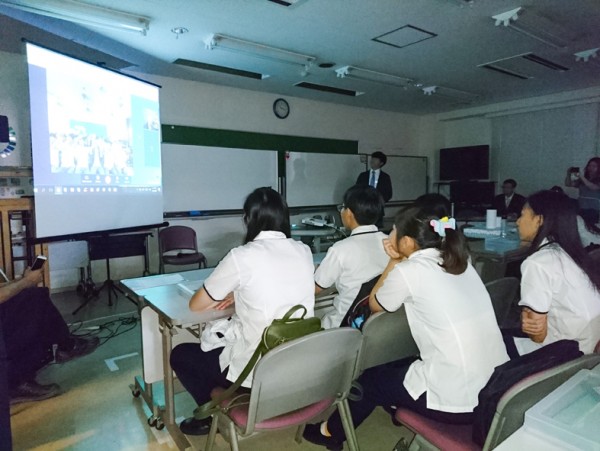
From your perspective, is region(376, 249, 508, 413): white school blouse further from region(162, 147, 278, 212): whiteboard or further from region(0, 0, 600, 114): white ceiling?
region(162, 147, 278, 212): whiteboard

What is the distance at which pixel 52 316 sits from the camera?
2.52 meters

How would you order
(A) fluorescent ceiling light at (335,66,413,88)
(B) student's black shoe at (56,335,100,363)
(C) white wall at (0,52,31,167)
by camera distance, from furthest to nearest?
(A) fluorescent ceiling light at (335,66,413,88), (C) white wall at (0,52,31,167), (B) student's black shoe at (56,335,100,363)

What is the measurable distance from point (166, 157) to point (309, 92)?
238cm

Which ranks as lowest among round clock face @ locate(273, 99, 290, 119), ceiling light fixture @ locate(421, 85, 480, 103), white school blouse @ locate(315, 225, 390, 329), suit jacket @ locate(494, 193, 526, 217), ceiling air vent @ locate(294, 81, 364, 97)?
white school blouse @ locate(315, 225, 390, 329)

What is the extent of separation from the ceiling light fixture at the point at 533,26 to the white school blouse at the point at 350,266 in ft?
8.13

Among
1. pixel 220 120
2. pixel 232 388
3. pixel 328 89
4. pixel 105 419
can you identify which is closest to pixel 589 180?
pixel 328 89

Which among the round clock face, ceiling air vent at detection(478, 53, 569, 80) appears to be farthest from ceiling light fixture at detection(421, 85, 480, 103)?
the round clock face

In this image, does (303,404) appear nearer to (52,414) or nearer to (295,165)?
(52,414)

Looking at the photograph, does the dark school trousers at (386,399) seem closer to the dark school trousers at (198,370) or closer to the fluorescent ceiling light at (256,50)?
the dark school trousers at (198,370)

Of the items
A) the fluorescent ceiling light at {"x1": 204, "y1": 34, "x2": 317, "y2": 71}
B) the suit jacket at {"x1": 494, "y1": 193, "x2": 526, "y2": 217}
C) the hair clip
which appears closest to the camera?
the hair clip

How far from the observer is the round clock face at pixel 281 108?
6.02 m

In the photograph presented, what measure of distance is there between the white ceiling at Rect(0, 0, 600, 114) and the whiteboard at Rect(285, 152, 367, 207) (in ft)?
4.02

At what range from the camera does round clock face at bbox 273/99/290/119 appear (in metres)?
6.02

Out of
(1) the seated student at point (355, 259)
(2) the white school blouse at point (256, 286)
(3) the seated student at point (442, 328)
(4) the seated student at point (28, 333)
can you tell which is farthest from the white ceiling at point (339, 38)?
(3) the seated student at point (442, 328)
